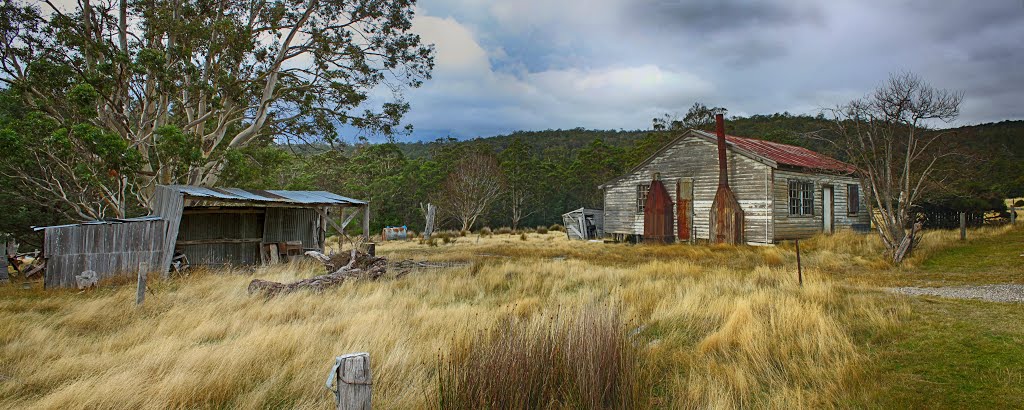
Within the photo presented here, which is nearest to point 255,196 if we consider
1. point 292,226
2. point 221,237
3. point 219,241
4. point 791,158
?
point 219,241

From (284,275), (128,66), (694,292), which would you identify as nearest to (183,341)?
(284,275)

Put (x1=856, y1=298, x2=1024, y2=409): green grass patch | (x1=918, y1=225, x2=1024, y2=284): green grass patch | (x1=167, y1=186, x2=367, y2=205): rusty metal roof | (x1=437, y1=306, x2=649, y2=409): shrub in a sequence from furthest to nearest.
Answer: (x1=167, y1=186, x2=367, y2=205): rusty metal roof
(x1=918, y1=225, x2=1024, y2=284): green grass patch
(x1=856, y1=298, x2=1024, y2=409): green grass patch
(x1=437, y1=306, x2=649, y2=409): shrub

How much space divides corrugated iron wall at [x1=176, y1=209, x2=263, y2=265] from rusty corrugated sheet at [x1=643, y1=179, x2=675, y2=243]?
15.2 metres

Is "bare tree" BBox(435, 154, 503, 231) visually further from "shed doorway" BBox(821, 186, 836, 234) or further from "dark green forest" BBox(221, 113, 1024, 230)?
"shed doorway" BBox(821, 186, 836, 234)

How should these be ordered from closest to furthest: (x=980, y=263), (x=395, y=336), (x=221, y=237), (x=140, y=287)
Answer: (x=395, y=336), (x=140, y=287), (x=980, y=263), (x=221, y=237)

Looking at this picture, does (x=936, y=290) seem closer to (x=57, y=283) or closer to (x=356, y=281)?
(x=356, y=281)

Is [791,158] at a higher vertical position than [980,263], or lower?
higher

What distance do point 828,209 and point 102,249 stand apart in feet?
81.3

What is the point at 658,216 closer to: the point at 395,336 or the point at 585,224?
the point at 585,224

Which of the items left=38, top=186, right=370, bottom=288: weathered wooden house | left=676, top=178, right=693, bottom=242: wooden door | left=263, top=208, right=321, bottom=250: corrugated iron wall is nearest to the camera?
left=38, top=186, right=370, bottom=288: weathered wooden house

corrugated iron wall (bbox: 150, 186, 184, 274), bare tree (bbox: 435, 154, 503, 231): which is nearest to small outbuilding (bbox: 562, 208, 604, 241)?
bare tree (bbox: 435, 154, 503, 231)

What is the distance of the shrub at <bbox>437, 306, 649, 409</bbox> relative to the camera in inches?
143

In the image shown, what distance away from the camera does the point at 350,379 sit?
9.14ft

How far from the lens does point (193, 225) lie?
15.4 metres
